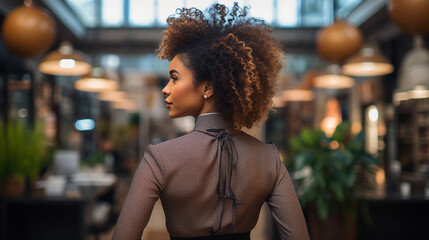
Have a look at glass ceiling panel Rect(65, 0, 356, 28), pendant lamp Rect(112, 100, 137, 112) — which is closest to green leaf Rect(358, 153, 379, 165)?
glass ceiling panel Rect(65, 0, 356, 28)

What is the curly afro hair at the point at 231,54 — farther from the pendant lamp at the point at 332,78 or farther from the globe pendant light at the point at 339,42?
the pendant lamp at the point at 332,78

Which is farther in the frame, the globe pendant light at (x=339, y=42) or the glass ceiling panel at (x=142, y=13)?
the glass ceiling panel at (x=142, y=13)

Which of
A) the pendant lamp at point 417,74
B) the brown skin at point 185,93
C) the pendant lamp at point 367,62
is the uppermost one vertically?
the pendant lamp at point 367,62

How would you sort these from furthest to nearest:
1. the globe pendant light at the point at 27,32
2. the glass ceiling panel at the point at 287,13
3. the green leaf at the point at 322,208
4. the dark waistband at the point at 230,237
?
1. the glass ceiling panel at the point at 287,13
2. the green leaf at the point at 322,208
3. the globe pendant light at the point at 27,32
4. the dark waistband at the point at 230,237

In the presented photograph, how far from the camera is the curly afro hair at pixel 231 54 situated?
1094 mm

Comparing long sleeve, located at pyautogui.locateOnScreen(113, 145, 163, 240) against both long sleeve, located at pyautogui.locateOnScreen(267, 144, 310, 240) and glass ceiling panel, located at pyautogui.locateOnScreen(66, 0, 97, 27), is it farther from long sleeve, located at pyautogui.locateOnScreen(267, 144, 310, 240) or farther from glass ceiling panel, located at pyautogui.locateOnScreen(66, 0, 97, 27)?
glass ceiling panel, located at pyautogui.locateOnScreen(66, 0, 97, 27)

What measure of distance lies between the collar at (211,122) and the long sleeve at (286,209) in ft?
0.62

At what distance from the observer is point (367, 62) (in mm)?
4195

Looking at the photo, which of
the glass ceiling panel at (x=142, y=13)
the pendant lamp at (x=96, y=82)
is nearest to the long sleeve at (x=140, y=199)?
the pendant lamp at (x=96, y=82)

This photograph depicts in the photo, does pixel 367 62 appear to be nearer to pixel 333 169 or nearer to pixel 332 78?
pixel 333 169

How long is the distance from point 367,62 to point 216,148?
11.5ft

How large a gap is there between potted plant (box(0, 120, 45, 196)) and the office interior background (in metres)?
0.01

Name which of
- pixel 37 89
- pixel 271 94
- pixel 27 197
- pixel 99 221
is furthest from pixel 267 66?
pixel 37 89

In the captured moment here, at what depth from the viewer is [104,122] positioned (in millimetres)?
10961
